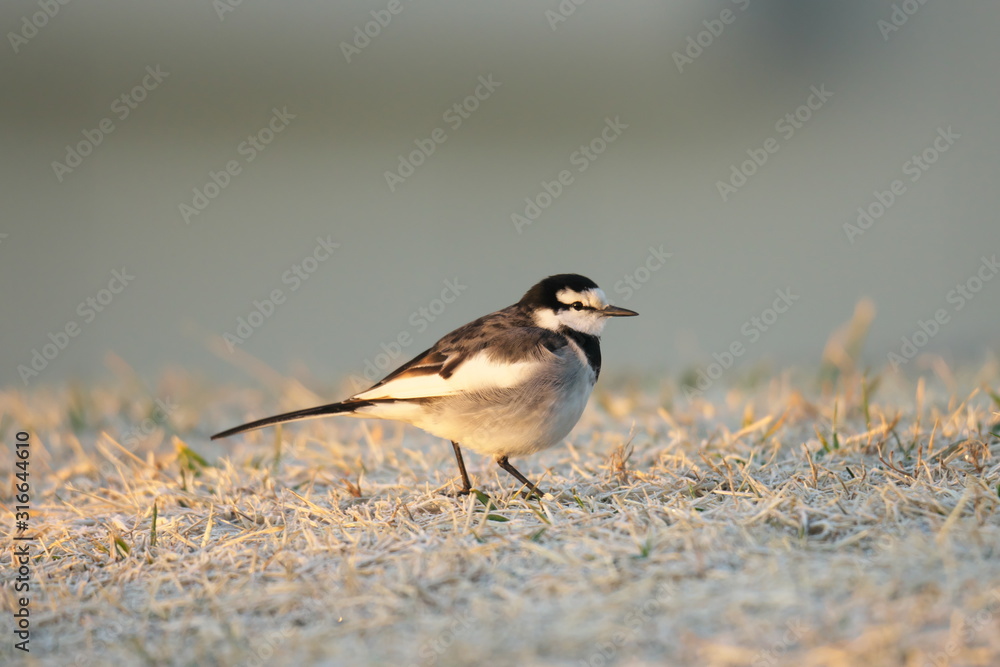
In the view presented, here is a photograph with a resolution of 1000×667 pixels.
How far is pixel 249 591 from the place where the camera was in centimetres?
256

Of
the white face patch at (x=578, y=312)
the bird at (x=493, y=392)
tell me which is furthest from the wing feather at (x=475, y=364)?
the white face patch at (x=578, y=312)

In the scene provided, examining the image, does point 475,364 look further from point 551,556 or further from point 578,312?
point 551,556

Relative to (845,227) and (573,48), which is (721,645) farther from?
(845,227)

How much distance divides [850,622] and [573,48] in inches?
329

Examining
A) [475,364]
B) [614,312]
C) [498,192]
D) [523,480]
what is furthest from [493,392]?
[498,192]

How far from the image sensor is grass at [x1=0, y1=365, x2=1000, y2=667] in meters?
2.12

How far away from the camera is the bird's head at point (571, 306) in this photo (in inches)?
162

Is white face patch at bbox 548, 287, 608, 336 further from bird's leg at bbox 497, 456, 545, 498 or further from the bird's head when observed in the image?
bird's leg at bbox 497, 456, 545, 498

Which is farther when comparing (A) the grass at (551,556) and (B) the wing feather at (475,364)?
(B) the wing feather at (475,364)

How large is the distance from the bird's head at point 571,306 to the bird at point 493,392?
7 centimetres

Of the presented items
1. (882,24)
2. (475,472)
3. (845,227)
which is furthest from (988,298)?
(475,472)

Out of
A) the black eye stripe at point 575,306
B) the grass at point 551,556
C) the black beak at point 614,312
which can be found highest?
the black eye stripe at point 575,306

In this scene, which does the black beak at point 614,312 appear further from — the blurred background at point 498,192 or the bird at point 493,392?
the blurred background at point 498,192

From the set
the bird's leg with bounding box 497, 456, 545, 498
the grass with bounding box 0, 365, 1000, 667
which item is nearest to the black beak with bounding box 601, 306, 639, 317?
the grass with bounding box 0, 365, 1000, 667
